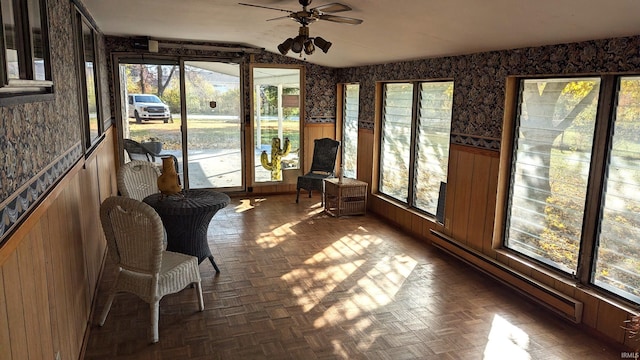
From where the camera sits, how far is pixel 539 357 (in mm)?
2938

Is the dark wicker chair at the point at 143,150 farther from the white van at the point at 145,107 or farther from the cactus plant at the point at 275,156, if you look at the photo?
the cactus plant at the point at 275,156

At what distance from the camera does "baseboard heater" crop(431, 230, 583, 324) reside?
3328 mm

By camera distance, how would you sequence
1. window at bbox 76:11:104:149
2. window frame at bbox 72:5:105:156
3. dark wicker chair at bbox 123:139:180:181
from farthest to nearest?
1. dark wicker chair at bbox 123:139:180:181
2. window at bbox 76:11:104:149
3. window frame at bbox 72:5:105:156

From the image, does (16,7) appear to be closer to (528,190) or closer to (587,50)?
(587,50)

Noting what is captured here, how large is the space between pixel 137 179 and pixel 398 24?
2673 millimetres

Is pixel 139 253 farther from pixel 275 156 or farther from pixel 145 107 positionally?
pixel 275 156

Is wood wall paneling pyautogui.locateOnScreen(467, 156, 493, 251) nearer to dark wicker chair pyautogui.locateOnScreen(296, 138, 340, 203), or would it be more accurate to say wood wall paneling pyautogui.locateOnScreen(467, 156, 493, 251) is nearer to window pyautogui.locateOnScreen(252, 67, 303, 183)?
dark wicker chair pyautogui.locateOnScreen(296, 138, 340, 203)

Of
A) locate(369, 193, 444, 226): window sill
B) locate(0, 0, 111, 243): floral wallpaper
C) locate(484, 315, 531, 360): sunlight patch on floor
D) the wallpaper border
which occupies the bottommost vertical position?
locate(484, 315, 531, 360): sunlight patch on floor

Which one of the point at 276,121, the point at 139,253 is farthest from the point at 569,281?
the point at 276,121

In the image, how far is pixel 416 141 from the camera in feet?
18.1

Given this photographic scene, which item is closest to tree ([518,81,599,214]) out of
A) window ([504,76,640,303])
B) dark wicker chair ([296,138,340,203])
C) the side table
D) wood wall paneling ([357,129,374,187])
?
window ([504,76,640,303])

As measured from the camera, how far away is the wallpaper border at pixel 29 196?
1.56m

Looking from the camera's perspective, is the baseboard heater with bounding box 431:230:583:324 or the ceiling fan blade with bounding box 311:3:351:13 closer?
the ceiling fan blade with bounding box 311:3:351:13

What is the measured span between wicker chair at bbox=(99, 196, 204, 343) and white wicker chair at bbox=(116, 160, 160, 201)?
0.94 metres
